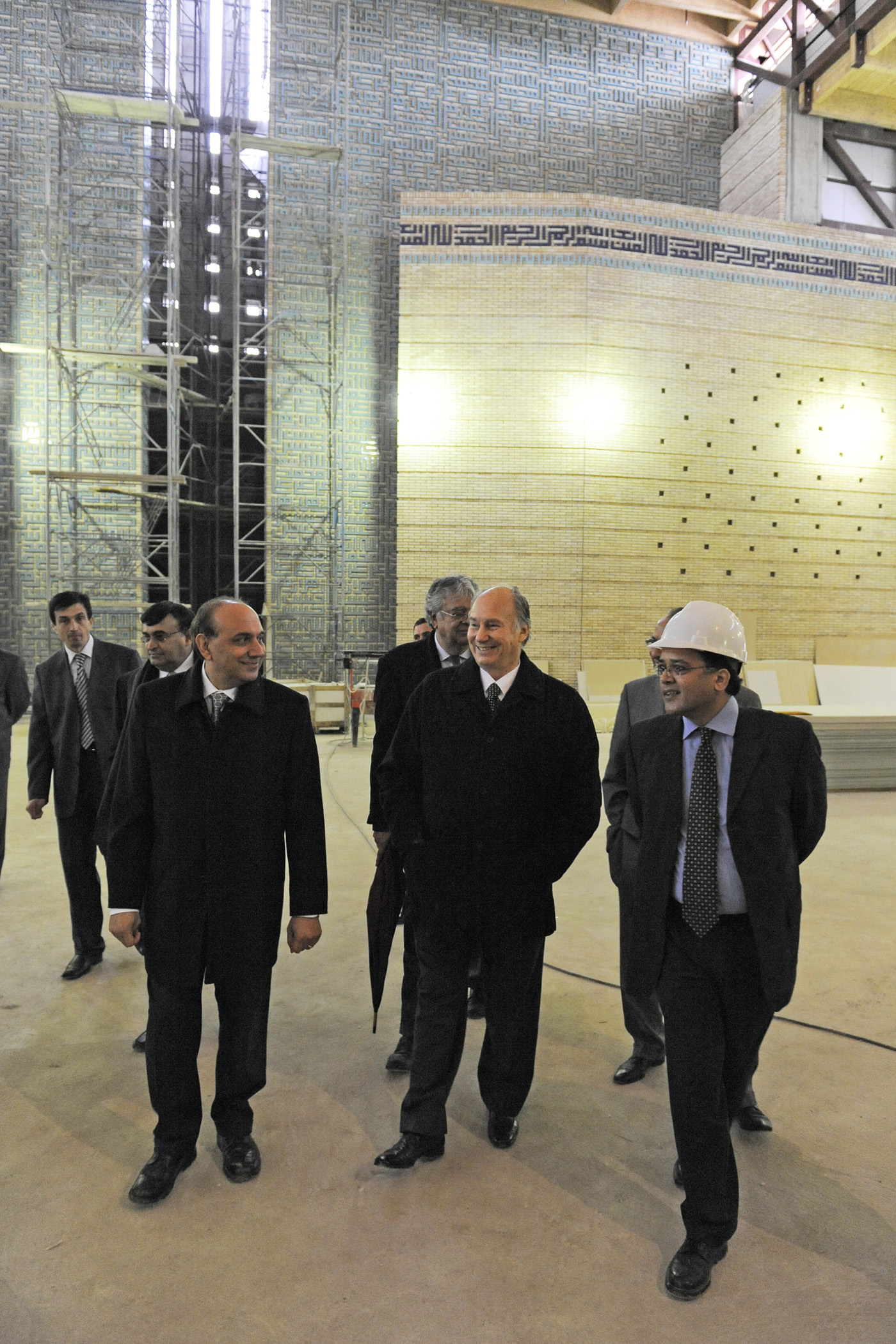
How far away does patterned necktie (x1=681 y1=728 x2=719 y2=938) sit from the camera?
218cm

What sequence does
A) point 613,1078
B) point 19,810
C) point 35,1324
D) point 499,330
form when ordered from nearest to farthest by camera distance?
point 35,1324, point 613,1078, point 19,810, point 499,330

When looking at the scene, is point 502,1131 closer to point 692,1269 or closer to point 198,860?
point 692,1269

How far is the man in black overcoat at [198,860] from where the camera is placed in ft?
8.21

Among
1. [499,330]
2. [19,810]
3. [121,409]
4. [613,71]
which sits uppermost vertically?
[613,71]

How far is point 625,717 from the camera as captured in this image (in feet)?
11.1

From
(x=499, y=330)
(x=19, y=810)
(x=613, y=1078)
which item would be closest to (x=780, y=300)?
(x=499, y=330)

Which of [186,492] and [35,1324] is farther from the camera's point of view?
[186,492]

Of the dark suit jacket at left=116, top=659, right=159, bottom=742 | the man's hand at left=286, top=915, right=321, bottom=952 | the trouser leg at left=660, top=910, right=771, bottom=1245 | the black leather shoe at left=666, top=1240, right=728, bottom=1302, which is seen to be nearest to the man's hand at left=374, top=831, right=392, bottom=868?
the man's hand at left=286, top=915, right=321, bottom=952

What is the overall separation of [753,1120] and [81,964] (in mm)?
2791

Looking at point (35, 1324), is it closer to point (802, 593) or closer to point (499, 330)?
point (499, 330)

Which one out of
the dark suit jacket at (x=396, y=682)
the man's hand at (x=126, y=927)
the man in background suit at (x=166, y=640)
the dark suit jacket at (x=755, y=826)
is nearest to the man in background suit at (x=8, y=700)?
the man in background suit at (x=166, y=640)

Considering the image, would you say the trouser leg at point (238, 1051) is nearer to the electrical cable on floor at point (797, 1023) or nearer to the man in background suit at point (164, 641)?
the man in background suit at point (164, 641)

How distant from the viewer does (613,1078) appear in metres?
3.12

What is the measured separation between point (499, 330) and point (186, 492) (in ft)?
16.6
